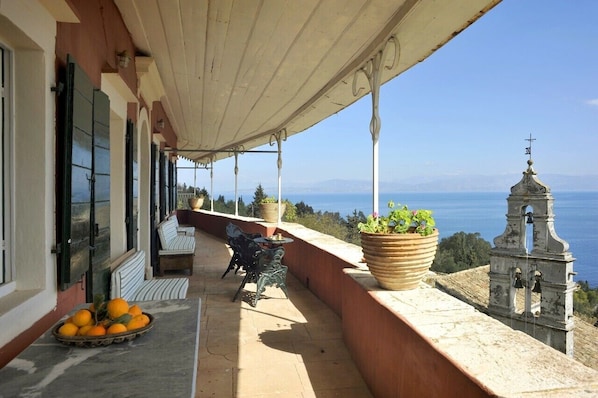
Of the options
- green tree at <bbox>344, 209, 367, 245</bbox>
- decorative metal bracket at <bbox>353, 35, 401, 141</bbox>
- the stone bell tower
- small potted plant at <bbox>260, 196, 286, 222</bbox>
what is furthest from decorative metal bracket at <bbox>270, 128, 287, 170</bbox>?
the stone bell tower

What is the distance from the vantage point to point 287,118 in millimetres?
6113

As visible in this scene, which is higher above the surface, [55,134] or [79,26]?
[79,26]

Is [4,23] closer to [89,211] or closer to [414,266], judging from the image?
[89,211]

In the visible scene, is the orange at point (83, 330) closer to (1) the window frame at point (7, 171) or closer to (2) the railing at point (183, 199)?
(1) the window frame at point (7, 171)

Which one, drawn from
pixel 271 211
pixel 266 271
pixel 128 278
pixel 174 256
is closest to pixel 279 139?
pixel 271 211

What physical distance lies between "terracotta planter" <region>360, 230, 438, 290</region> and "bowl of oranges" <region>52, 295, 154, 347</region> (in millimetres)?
1333

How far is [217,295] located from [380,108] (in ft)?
9.38

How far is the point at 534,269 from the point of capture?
2134 cm

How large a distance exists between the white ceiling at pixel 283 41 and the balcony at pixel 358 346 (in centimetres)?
168

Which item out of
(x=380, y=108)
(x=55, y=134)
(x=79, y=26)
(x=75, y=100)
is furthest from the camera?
(x=380, y=108)

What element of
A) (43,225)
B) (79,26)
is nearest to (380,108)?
(79,26)

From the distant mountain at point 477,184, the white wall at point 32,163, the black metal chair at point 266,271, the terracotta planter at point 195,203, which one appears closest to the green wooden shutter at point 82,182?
the white wall at point 32,163

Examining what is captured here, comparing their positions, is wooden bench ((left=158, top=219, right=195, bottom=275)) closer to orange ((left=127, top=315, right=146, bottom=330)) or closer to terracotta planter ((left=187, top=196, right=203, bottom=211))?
orange ((left=127, top=315, right=146, bottom=330))

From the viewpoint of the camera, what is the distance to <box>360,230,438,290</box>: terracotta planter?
2.33m
